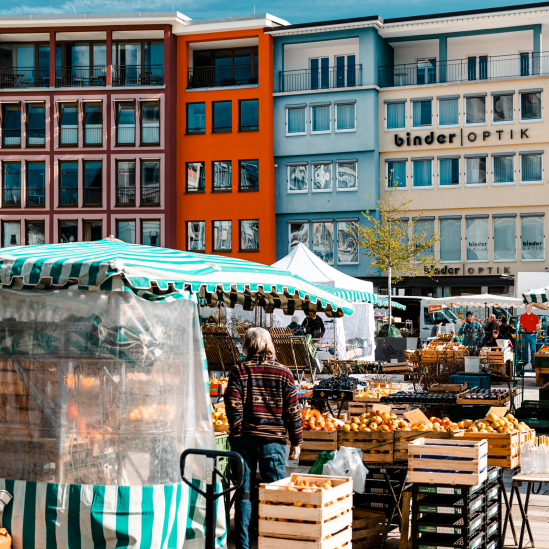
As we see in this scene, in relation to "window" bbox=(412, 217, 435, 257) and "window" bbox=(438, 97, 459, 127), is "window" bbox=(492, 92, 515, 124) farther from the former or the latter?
"window" bbox=(412, 217, 435, 257)

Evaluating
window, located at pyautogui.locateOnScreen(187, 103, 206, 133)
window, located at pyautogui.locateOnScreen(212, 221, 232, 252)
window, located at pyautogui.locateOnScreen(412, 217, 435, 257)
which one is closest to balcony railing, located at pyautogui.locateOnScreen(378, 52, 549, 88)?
window, located at pyautogui.locateOnScreen(412, 217, 435, 257)

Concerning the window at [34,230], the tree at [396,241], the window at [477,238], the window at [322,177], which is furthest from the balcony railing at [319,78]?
the window at [34,230]

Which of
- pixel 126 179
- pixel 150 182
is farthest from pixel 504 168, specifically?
pixel 126 179

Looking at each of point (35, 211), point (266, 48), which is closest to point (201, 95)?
point (266, 48)

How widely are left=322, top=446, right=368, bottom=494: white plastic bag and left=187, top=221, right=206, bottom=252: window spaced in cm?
3857

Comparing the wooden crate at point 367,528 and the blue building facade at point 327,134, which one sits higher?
the blue building facade at point 327,134

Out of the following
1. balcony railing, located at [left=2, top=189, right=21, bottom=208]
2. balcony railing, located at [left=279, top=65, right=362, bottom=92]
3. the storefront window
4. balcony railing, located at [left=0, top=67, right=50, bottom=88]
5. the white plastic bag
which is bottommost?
the white plastic bag

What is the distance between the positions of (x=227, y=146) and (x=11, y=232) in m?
12.7

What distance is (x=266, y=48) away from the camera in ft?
145

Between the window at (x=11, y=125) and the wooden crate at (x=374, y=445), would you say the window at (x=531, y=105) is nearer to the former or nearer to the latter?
the window at (x=11, y=125)

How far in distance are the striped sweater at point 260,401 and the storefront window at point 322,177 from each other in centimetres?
3755

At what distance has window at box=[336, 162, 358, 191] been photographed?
4359 cm

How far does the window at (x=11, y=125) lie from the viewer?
150 ft

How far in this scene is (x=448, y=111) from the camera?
42594 mm
